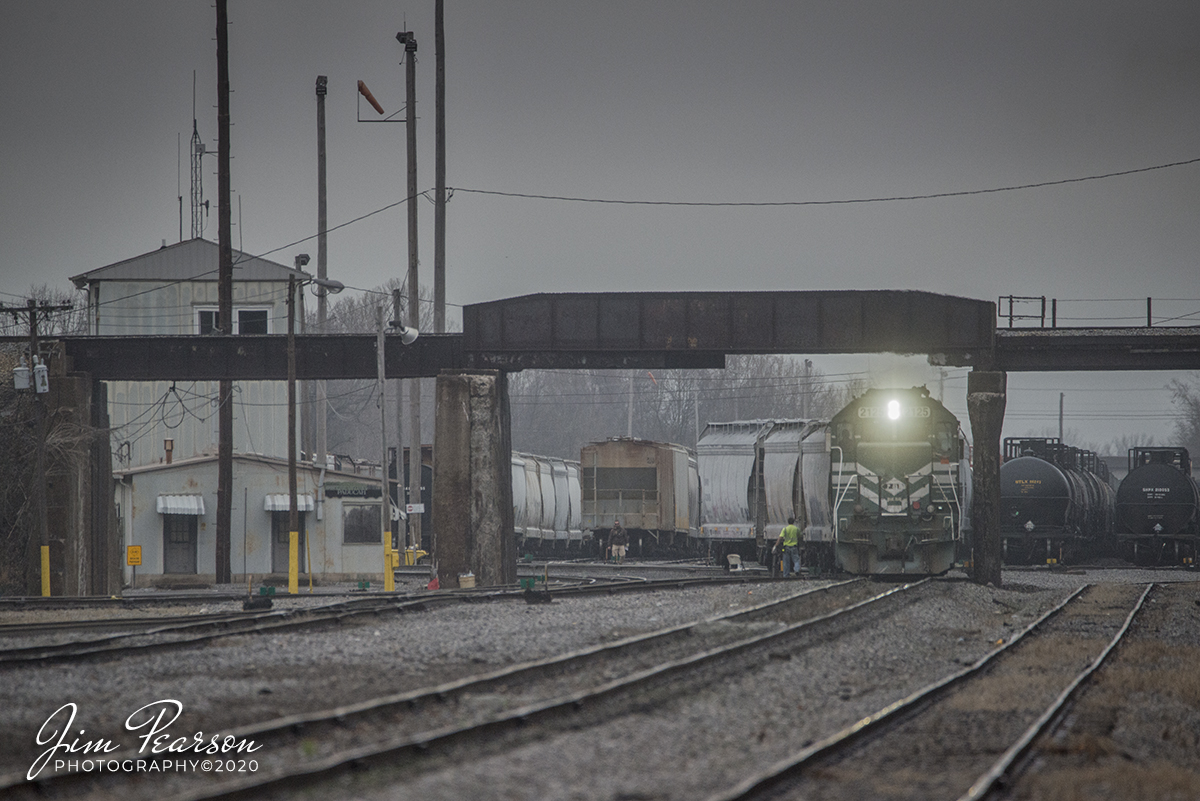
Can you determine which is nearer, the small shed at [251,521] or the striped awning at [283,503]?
the small shed at [251,521]

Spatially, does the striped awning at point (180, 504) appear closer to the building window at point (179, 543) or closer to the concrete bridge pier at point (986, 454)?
the building window at point (179, 543)

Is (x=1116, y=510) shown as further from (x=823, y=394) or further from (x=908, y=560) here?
(x=823, y=394)

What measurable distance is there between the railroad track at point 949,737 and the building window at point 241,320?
34813 millimetres

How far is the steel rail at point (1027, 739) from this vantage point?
24.5ft

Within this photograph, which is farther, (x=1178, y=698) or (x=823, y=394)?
(x=823, y=394)

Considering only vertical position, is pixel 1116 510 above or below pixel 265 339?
below

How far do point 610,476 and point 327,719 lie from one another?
3071 cm

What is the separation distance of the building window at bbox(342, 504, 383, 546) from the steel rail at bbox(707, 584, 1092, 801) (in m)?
22.5

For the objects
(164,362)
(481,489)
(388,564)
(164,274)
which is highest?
(164,274)

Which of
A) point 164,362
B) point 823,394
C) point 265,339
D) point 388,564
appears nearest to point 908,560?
point 388,564

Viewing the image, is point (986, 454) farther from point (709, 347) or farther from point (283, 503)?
point (283, 503)

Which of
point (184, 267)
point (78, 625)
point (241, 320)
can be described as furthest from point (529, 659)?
point (184, 267)

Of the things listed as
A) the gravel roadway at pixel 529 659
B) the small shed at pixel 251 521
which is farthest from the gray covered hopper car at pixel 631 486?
the gravel roadway at pixel 529 659

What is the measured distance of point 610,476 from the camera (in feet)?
129
